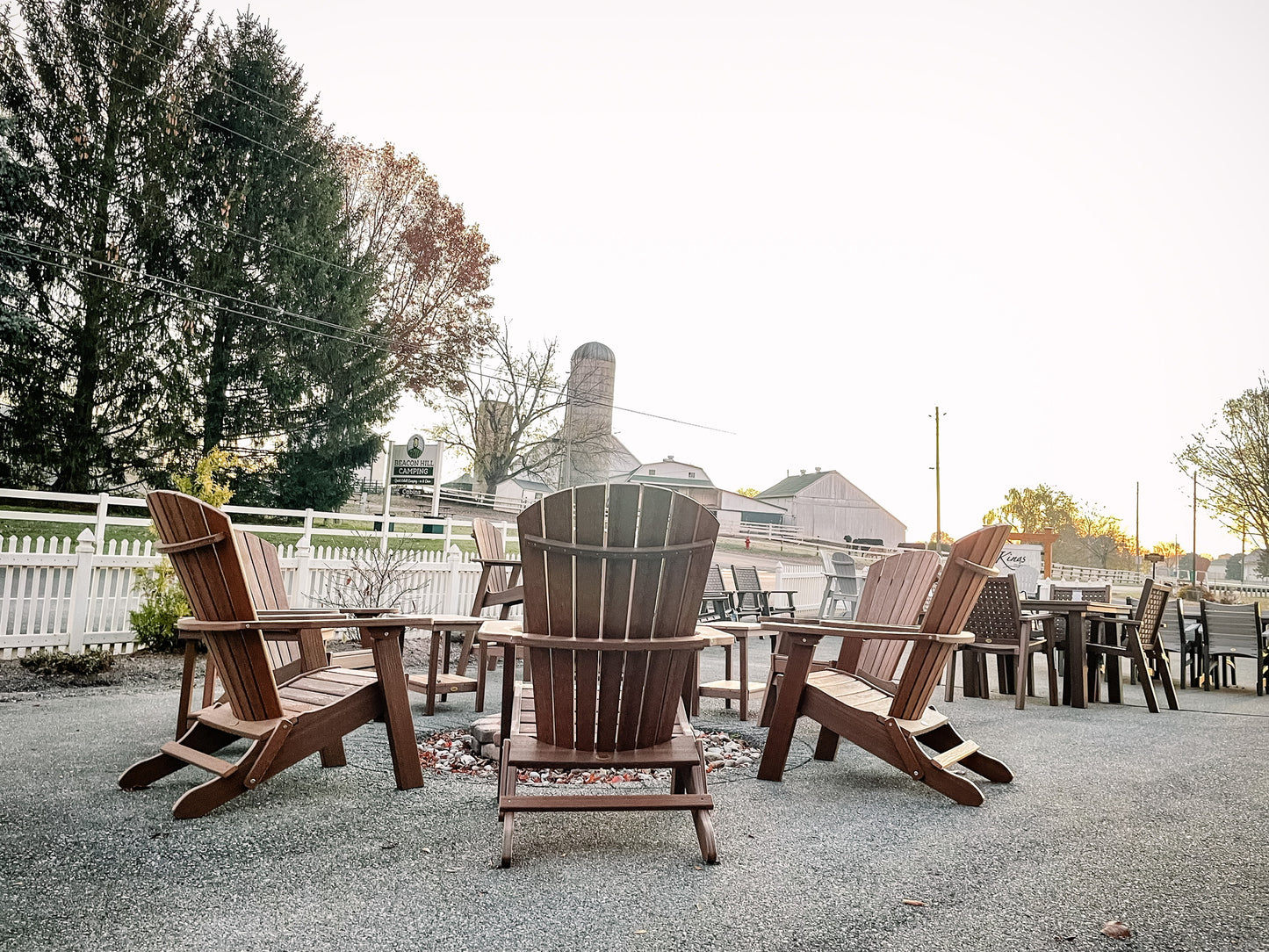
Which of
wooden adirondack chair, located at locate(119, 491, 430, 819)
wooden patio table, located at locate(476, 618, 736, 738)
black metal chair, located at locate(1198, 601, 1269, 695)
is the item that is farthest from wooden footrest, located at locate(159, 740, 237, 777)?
black metal chair, located at locate(1198, 601, 1269, 695)

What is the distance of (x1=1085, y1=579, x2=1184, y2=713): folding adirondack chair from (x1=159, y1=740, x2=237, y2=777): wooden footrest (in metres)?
6.72

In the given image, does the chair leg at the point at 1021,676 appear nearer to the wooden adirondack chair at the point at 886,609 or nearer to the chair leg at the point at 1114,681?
the chair leg at the point at 1114,681

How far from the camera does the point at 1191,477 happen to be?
24.4 metres

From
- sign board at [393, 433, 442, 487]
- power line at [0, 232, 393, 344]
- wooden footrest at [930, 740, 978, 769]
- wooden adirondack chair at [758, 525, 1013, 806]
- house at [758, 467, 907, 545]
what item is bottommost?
wooden footrest at [930, 740, 978, 769]

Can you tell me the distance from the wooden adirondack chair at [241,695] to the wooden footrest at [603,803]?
0.93 metres

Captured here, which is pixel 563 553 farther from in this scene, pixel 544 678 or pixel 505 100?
pixel 505 100

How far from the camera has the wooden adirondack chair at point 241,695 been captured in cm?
296

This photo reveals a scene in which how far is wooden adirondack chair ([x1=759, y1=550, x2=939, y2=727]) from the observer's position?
12.9 ft

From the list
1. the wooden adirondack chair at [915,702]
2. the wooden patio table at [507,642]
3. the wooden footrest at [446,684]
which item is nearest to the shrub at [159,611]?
the wooden footrest at [446,684]

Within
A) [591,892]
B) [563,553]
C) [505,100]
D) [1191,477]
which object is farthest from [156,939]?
[1191,477]

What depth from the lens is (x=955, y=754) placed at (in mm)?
3543

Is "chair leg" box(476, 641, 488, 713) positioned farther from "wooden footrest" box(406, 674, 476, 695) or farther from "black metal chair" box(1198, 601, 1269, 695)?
"black metal chair" box(1198, 601, 1269, 695)

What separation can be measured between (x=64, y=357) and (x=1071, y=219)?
18.0 m

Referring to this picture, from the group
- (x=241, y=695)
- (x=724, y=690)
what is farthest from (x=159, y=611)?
(x=724, y=690)
